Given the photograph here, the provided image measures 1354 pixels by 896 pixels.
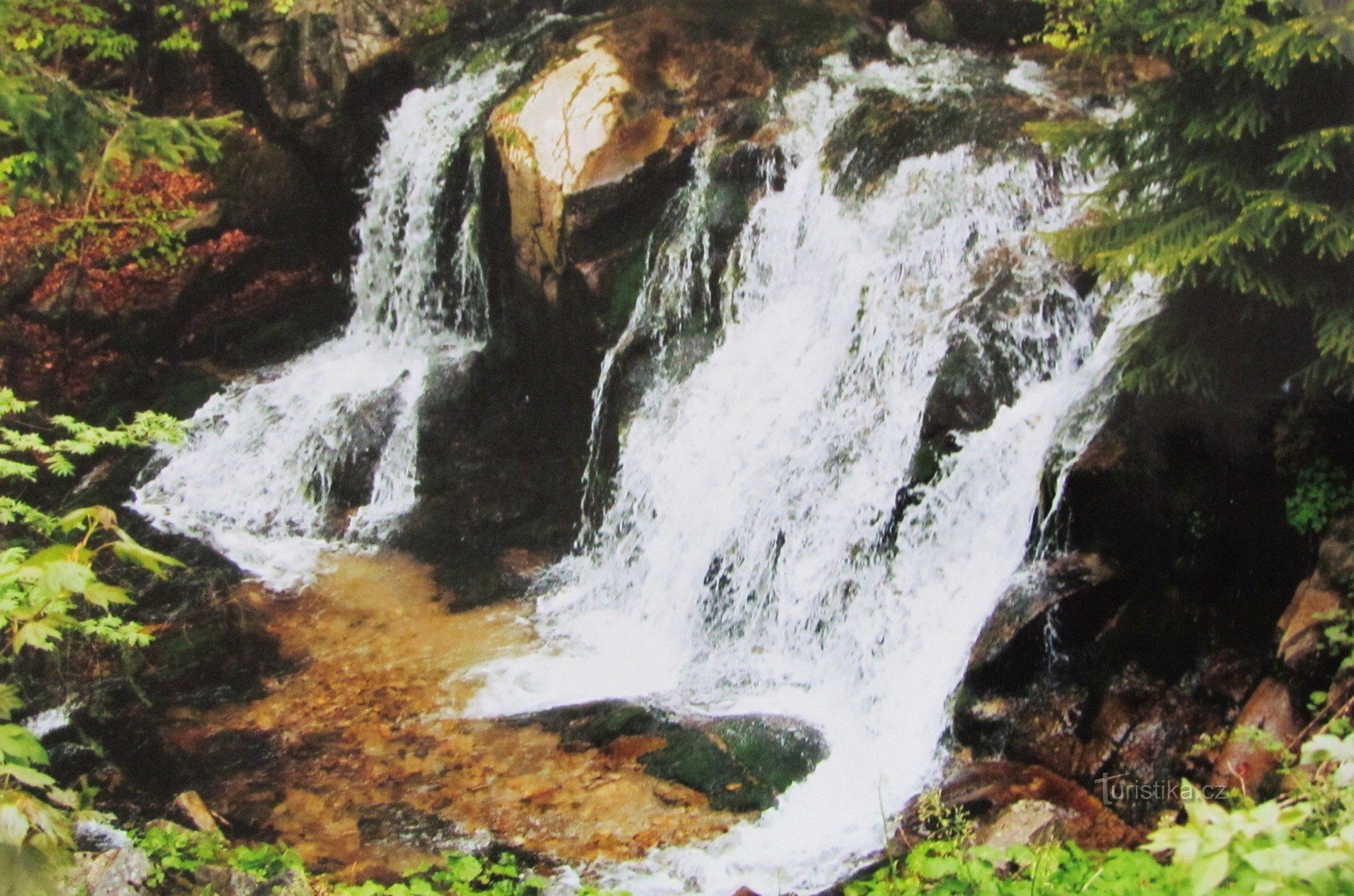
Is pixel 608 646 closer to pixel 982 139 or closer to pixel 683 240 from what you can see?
pixel 683 240

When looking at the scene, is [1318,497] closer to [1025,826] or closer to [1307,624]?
[1307,624]

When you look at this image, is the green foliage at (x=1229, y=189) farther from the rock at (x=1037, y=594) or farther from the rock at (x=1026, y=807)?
the rock at (x=1026, y=807)

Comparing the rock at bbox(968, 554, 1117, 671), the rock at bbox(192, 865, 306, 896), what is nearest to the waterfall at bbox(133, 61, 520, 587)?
the rock at bbox(192, 865, 306, 896)

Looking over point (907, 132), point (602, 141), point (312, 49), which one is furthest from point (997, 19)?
point (312, 49)

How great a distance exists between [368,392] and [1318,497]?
9.02 m

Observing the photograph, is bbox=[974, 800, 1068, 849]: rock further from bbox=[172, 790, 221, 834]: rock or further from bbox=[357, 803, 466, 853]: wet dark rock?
bbox=[172, 790, 221, 834]: rock

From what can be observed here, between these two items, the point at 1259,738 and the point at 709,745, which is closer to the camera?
the point at 1259,738

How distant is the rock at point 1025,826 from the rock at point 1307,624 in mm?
1455

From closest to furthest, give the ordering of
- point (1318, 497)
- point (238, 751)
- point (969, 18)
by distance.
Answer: point (1318, 497) < point (238, 751) < point (969, 18)

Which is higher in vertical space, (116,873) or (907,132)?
(907,132)

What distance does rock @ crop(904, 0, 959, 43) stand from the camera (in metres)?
12.1

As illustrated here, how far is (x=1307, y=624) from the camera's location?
5.19 meters

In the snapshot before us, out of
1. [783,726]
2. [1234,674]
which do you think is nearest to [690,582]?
[783,726]

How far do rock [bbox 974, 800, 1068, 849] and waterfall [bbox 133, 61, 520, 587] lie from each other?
22.3ft
